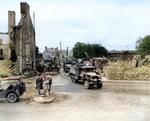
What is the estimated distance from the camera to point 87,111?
760 cm

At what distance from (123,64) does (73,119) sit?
16.9 meters

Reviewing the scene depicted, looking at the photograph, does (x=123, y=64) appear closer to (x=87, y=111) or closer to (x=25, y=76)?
(x=25, y=76)

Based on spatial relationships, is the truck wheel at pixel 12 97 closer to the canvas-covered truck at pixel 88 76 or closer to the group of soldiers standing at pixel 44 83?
the group of soldiers standing at pixel 44 83

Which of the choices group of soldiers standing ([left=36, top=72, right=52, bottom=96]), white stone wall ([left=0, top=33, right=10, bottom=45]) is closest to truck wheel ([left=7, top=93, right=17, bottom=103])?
group of soldiers standing ([left=36, top=72, right=52, bottom=96])

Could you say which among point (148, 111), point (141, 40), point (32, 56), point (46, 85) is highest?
point (141, 40)

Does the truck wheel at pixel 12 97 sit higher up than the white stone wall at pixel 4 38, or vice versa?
the white stone wall at pixel 4 38

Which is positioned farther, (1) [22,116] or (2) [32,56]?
(2) [32,56]

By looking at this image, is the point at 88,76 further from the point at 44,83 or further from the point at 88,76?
the point at 44,83

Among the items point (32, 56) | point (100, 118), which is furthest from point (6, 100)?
point (32, 56)

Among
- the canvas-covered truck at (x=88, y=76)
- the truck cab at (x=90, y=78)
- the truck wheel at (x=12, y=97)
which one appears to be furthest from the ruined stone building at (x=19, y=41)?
the truck wheel at (x=12, y=97)

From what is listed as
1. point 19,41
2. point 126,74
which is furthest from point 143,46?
point 19,41

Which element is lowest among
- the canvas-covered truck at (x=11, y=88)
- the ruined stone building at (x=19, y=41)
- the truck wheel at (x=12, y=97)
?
the truck wheel at (x=12, y=97)

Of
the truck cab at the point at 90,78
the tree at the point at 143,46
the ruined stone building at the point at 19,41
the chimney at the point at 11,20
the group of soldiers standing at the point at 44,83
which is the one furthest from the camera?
→ the tree at the point at 143,46

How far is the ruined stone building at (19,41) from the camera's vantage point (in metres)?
22.2
